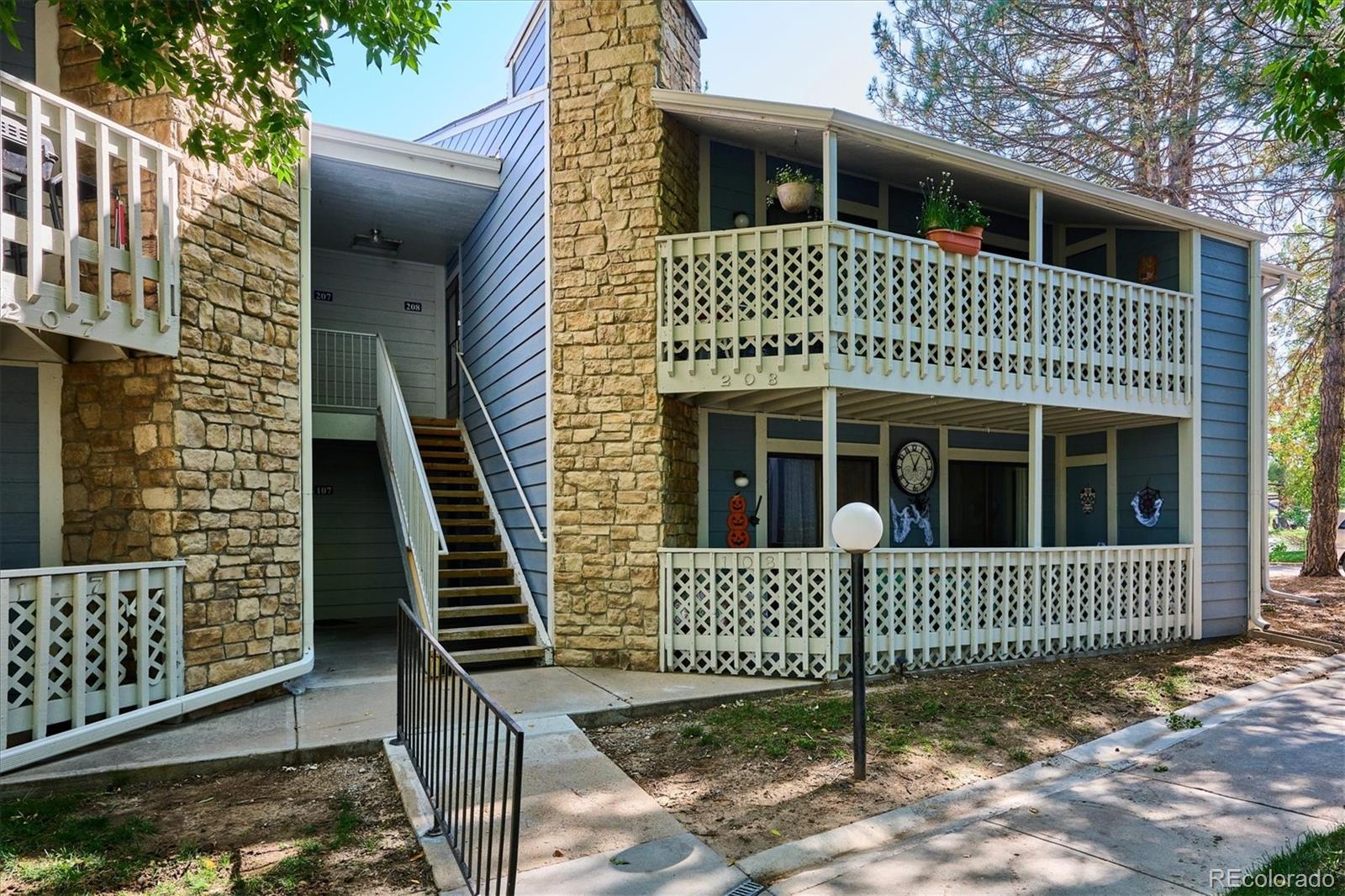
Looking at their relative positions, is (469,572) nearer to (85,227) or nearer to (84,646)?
(84,646)

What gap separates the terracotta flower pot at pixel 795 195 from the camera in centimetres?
686

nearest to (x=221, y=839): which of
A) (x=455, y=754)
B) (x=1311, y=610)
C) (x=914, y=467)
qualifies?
(x=455, y=754)

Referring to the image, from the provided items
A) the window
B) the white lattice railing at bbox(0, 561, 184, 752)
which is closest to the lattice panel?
the white lattice railing at bbox(0, 561, 184, 752)

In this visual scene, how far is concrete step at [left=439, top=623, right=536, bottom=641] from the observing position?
6.52 meters

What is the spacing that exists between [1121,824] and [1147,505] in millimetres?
6229

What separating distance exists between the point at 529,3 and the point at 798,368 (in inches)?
196

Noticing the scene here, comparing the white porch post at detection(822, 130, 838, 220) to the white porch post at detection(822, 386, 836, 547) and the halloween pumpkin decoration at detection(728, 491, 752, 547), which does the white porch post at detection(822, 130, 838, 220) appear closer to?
the white porch post at detection(822, 386, 836, 547)

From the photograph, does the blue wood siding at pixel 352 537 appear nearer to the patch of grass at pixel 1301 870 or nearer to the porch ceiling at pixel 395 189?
the porch ceiling at pixel 395 189

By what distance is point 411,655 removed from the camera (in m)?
4.07

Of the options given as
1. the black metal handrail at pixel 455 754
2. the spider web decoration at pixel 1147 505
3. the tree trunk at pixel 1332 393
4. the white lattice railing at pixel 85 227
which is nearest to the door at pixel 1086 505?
the spider web decoration at pixel 1147 505

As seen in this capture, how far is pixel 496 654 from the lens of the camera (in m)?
6.48

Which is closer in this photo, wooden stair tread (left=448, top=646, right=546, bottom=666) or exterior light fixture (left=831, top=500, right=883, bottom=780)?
exterior light fixture (left=831, top=500, right=883, bottom=780)

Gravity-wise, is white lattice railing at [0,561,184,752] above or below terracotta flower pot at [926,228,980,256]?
below

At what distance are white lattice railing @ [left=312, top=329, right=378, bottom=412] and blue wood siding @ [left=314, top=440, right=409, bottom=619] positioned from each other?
649mm
